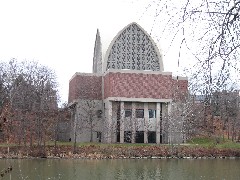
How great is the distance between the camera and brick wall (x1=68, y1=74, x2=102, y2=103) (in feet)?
168

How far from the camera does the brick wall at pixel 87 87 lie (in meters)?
51.1

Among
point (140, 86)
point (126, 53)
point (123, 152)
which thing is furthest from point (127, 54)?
point (123, 152)

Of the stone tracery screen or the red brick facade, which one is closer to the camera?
the red brick facade

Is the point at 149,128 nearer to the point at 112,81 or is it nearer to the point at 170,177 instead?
the point at 112,81

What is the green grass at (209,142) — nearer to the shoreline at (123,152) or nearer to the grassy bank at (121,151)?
the grassy bank at (121,151)

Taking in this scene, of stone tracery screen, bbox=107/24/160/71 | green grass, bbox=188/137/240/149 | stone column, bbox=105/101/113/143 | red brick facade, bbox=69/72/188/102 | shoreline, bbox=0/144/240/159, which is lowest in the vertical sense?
shoreline, bbox=0/144/240/159

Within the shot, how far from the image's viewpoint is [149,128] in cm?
4847

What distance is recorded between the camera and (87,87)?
5203 cm

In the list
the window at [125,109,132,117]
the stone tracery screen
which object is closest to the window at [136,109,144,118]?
the window at [125,109,132,117]

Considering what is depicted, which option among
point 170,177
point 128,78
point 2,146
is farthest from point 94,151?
point 170,177

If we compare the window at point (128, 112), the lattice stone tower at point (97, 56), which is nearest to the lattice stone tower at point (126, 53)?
the lattice stone tower at point (97, 56)

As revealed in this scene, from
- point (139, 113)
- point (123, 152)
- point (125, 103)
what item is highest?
point (125, 103)

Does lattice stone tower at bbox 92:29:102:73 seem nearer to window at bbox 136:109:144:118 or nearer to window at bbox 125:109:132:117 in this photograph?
window at bbox 125:109:132:117

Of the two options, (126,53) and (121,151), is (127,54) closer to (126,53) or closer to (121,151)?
(126,53)
